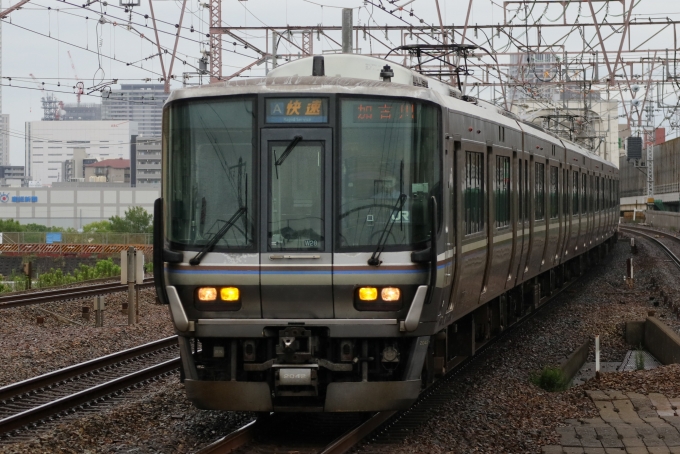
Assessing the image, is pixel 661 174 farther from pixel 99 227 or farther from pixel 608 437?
pixel 608 437

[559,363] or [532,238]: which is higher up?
[532,238]

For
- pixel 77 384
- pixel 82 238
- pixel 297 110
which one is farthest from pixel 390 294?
pixel 82 238

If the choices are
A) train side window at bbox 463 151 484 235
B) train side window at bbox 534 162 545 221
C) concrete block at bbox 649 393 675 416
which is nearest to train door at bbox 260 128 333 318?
train side window at bbox 463 151 484 235

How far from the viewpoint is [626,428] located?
8.74 meters

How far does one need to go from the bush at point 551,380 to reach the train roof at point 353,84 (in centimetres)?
275

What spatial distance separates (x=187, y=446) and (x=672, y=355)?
24.5 feet

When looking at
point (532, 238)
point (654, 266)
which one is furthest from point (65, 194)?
point (532, 238)

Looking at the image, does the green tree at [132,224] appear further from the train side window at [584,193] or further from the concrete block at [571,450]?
the concrete block at [571,450]

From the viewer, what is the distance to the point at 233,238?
8195 millimetres

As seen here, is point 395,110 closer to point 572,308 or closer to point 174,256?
point 174,256

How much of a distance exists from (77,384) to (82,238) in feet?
171

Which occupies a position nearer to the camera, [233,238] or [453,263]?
[233,238]

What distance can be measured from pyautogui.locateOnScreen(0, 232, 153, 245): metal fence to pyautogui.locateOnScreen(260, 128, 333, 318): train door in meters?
50.5

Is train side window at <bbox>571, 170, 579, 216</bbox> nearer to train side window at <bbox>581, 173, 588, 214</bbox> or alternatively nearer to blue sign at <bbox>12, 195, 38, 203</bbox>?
train side window at <bbox>581, 173, 588, 214</bbox>
